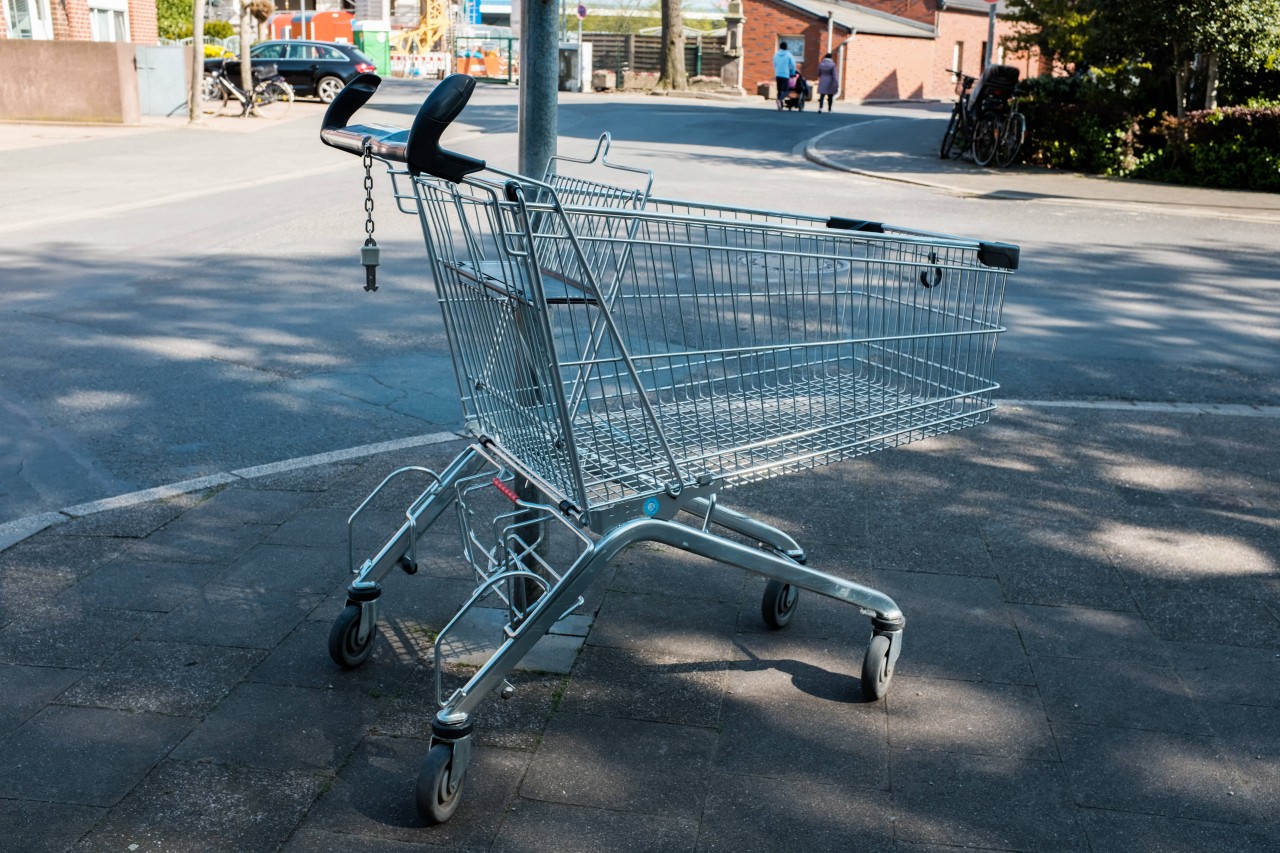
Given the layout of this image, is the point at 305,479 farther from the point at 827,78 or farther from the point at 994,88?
the point at 827,78

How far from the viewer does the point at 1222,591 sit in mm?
4449

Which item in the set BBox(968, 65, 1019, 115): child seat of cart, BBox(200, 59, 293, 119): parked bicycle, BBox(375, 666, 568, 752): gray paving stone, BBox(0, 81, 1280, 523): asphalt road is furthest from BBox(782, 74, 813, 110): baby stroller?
BBox(375, 666, 568, 752): gray paving stone

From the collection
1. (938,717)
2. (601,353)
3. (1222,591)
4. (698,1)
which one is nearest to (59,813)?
(938,717)

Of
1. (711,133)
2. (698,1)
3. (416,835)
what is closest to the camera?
(416,835)

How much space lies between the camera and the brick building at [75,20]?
28.3m

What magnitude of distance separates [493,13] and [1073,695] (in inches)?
2478

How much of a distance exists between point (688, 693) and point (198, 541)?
2141mm

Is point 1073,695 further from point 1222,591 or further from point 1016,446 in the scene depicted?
point 1016,446

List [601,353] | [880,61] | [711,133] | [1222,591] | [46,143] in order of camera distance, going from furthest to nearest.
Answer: [880,61] < [711,133] < [46,143] < [601,353] < [1222,591]

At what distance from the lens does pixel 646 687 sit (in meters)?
3.68

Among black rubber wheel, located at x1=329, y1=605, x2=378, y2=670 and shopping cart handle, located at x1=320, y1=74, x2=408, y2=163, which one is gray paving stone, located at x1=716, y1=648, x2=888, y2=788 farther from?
shopping cart handle, located at x1=320, y1=74, x2=408, y2=163

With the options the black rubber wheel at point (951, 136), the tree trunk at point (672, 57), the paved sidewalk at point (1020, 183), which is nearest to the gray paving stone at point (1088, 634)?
the paved sidewalk at point (1020, 183)

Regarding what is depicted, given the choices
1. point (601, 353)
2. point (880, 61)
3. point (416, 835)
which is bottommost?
point (416, 835)

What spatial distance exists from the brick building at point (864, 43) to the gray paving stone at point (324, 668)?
51.0 metres
